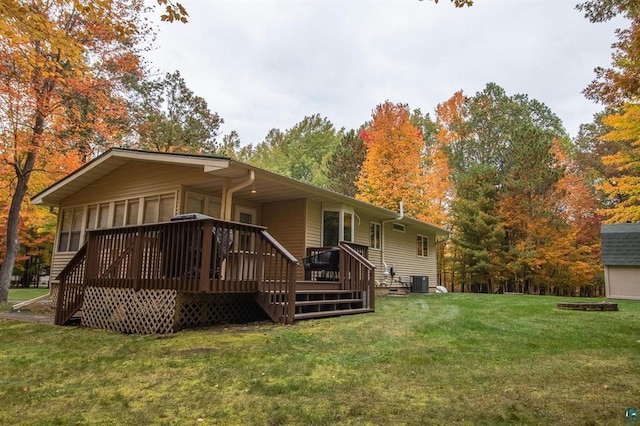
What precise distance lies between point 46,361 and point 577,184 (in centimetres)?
2575

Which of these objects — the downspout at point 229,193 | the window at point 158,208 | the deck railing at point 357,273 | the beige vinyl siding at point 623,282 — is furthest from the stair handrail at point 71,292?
the beige vinyl siding at point 623,282

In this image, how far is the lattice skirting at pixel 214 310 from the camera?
6070mm

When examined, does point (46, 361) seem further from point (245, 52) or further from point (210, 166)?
point (245, 52)

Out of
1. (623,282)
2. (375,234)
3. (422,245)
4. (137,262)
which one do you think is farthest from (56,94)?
(623,282)

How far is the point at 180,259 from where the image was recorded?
236 inches

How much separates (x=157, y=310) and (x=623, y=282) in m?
21.1

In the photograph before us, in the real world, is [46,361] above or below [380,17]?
below

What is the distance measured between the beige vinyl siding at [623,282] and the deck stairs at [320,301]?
655 inches

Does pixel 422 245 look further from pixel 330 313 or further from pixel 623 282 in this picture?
pixel 330 313

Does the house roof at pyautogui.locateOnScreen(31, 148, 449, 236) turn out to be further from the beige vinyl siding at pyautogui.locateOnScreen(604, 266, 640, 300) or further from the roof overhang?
the beige vinyl siding at pyautogui.locateOnScreen(604, 266, 640, 300)

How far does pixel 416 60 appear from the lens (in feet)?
59.3

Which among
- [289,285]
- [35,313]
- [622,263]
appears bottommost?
[35,313]

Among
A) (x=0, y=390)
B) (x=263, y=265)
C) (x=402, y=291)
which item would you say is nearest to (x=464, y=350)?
(x=263, y=265)

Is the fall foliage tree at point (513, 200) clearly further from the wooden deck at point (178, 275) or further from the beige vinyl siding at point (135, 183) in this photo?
the beige vinyl siding at point (135, 183)
